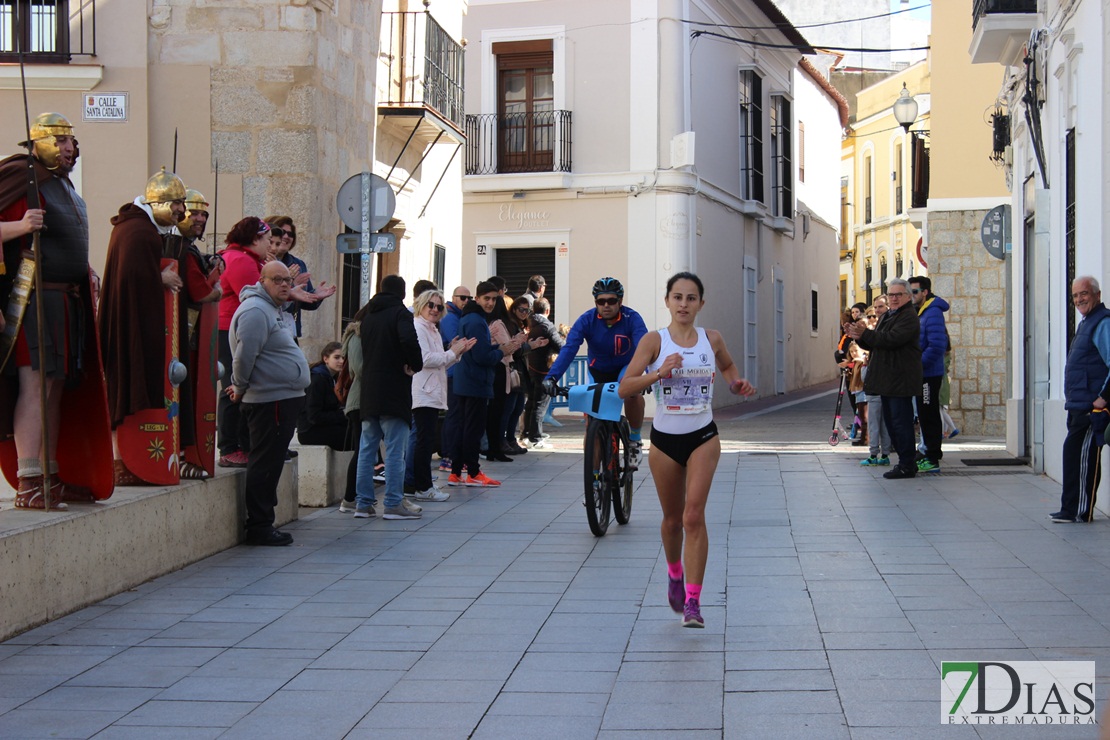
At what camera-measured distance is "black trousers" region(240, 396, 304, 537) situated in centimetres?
891

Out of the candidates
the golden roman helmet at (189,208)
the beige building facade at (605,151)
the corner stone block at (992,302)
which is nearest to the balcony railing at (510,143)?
the beige building facade at (605,151)

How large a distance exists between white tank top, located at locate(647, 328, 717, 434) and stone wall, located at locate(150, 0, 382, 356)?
771cm

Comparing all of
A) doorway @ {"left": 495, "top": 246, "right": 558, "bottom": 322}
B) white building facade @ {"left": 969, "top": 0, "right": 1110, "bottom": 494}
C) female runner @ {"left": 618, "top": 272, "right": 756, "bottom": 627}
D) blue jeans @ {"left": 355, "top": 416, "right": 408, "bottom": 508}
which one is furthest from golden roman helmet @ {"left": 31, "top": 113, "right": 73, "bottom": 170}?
doorway @ {"left": 495, "top": 246, "right": 558, "bottom": 322}

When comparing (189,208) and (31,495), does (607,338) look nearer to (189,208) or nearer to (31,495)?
(189,208)

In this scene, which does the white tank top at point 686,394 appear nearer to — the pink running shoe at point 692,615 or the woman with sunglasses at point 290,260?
the pink running shoe at point 692,615

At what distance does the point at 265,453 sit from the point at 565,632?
322 centimetres

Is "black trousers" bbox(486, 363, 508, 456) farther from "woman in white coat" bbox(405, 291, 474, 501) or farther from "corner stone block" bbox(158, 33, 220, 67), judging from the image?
"corner stone block" bbox(158, 33, 220, 67)

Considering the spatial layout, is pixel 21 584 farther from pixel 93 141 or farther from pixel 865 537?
pixel 93 141

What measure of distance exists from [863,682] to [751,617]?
1.38 meters

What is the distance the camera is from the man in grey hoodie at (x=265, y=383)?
347 inches

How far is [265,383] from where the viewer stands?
350 inches

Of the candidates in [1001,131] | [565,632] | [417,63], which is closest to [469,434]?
[417,63]

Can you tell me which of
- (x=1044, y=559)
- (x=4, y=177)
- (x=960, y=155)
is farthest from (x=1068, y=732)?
(x=960, y=155)

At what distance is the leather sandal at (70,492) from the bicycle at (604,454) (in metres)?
2.91
